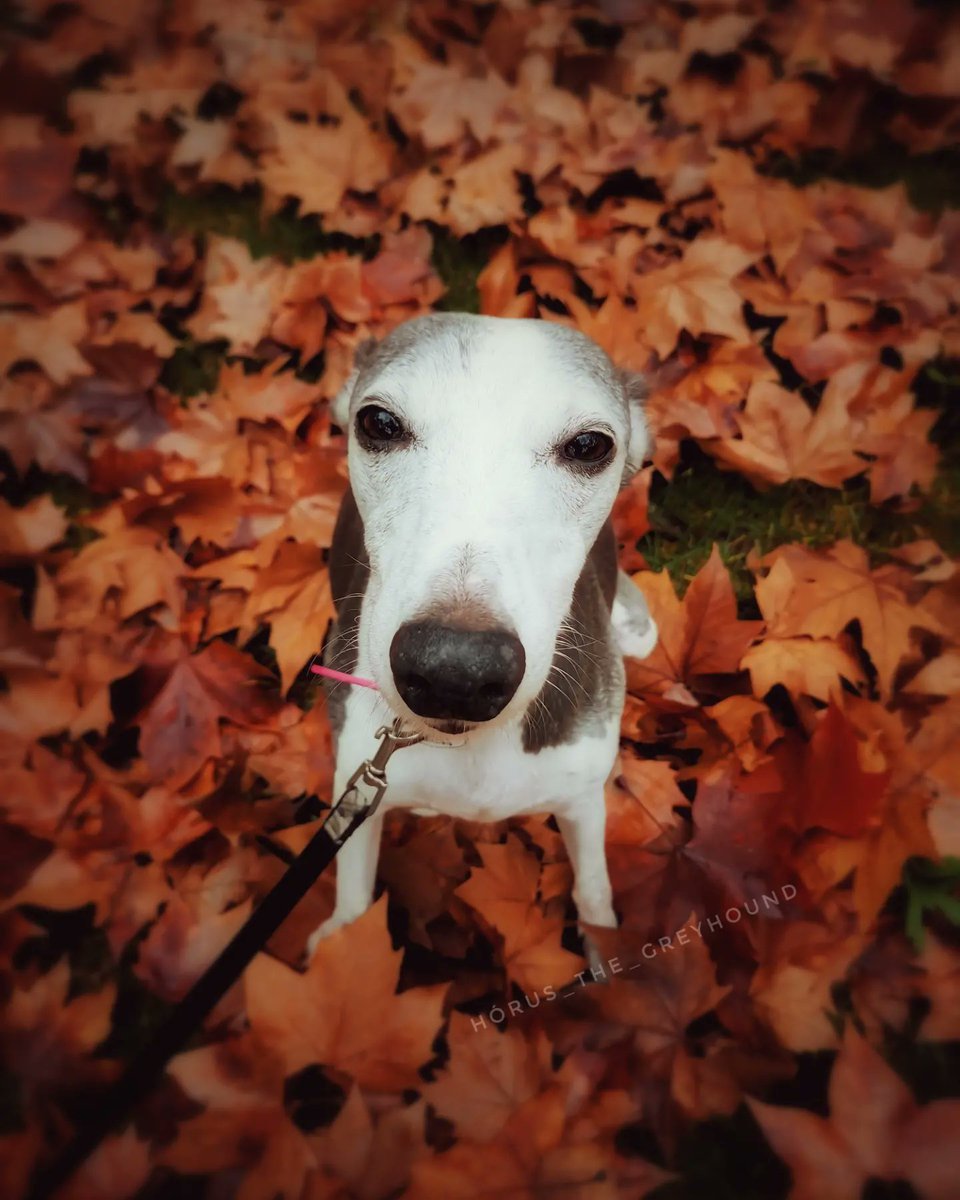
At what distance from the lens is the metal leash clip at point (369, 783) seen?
144 cm

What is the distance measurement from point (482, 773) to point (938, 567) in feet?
5.84

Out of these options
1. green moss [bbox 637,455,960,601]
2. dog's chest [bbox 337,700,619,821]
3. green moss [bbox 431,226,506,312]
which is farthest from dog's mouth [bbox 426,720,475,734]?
green moss [bbox 431,226,506,312]

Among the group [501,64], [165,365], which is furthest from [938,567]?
[165,365]

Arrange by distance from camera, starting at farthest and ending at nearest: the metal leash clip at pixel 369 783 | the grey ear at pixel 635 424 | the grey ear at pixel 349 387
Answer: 1. the grey ear at pixel 349 387
2. the grey ear at pixel 635 424
3. the metal leash clip at pixel 369 783

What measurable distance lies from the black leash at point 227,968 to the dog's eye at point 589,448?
666mm

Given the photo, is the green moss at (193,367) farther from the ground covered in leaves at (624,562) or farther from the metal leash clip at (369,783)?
the metal leash clip at (369,783)

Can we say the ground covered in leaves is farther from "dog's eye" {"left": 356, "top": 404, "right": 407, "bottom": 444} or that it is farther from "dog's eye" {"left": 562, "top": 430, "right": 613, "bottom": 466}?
"dog's eye" {"left": 356, "top": 404, "right": 407, "bottom": 444}

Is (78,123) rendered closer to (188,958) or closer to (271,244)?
(271,244)

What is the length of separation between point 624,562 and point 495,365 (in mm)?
1429

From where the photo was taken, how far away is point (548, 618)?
130 cm

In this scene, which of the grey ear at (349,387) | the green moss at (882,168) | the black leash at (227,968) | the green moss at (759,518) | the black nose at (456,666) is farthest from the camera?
the green moss at (882,168)

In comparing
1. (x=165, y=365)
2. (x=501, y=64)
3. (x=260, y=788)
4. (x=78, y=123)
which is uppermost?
(x=501, y=64)

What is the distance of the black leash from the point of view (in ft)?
4.12

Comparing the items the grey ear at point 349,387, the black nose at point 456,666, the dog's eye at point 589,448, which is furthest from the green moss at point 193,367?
the black nose at point 456,666
